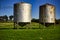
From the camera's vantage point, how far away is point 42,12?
33.6 m

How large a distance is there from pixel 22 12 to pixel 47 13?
17.5 feet

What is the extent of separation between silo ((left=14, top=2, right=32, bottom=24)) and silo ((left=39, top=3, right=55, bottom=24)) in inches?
117

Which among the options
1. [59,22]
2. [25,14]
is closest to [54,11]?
[25,14]

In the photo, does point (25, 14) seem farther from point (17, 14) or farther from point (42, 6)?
point (42, 6)

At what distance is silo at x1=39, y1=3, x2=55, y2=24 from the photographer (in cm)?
3334

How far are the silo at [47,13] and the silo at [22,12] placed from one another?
2967 millimetres

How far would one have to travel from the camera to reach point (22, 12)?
104ft

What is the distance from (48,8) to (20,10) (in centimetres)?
603

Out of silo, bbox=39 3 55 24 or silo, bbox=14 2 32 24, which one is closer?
silo, bbox=14 2 32 24

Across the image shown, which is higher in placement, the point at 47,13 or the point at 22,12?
the point at 22,12

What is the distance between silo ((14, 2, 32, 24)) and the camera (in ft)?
104

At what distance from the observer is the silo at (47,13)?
33.3 metres

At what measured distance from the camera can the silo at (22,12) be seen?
31.6 meters

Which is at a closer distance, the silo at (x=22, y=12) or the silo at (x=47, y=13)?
the silo at (x=22, y=12)
